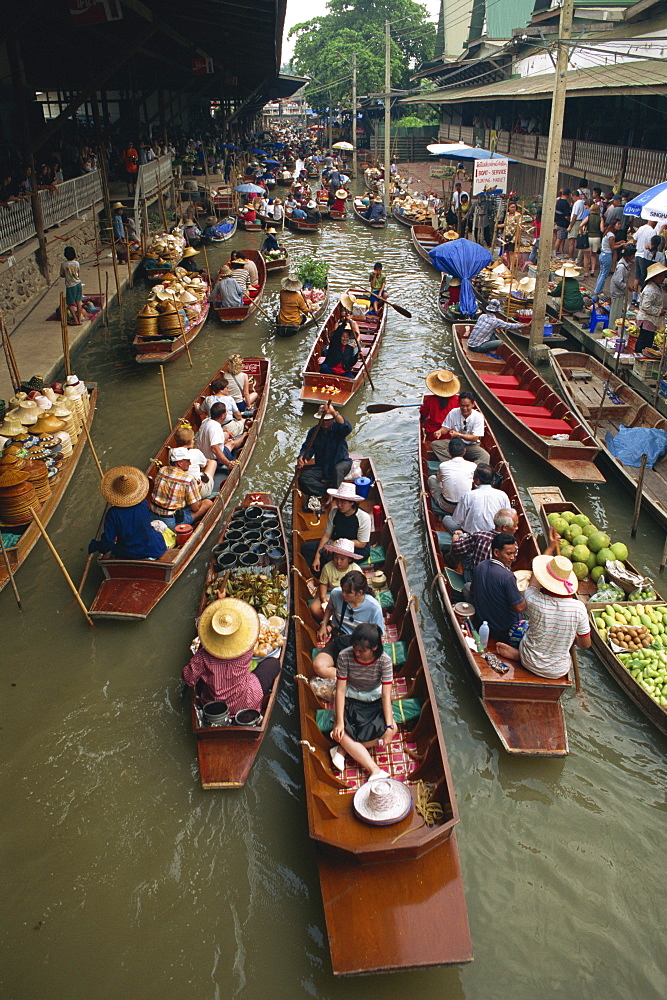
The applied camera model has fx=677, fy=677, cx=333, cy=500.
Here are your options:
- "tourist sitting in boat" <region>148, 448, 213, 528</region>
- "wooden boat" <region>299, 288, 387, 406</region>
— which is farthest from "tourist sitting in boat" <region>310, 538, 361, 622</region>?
"wooden boat" <region>299, 288, 387, 406</region>

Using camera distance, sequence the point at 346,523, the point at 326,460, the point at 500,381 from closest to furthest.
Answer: the point at 346,523, the point at 326,460, the point at 500,381

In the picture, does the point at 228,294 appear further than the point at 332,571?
Yes

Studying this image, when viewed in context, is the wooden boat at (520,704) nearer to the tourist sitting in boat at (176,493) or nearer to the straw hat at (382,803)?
the straw hat at (382,803)

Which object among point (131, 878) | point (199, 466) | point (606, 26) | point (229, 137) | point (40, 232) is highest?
point (606, 26)

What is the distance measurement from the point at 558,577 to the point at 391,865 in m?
2.43

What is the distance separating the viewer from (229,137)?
135 feet

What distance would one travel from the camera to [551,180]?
37.6 ft

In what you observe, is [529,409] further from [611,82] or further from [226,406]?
[611,82]

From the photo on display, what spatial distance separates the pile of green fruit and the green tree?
159 ft

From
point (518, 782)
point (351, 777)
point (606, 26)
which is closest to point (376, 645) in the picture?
point (351, 777)

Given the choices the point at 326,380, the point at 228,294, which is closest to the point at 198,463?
the point at 326,380

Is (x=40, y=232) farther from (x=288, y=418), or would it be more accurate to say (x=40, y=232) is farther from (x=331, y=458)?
(x=331, y=458)

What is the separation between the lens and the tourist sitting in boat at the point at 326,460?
8.06m

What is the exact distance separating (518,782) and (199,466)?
16.7ft
